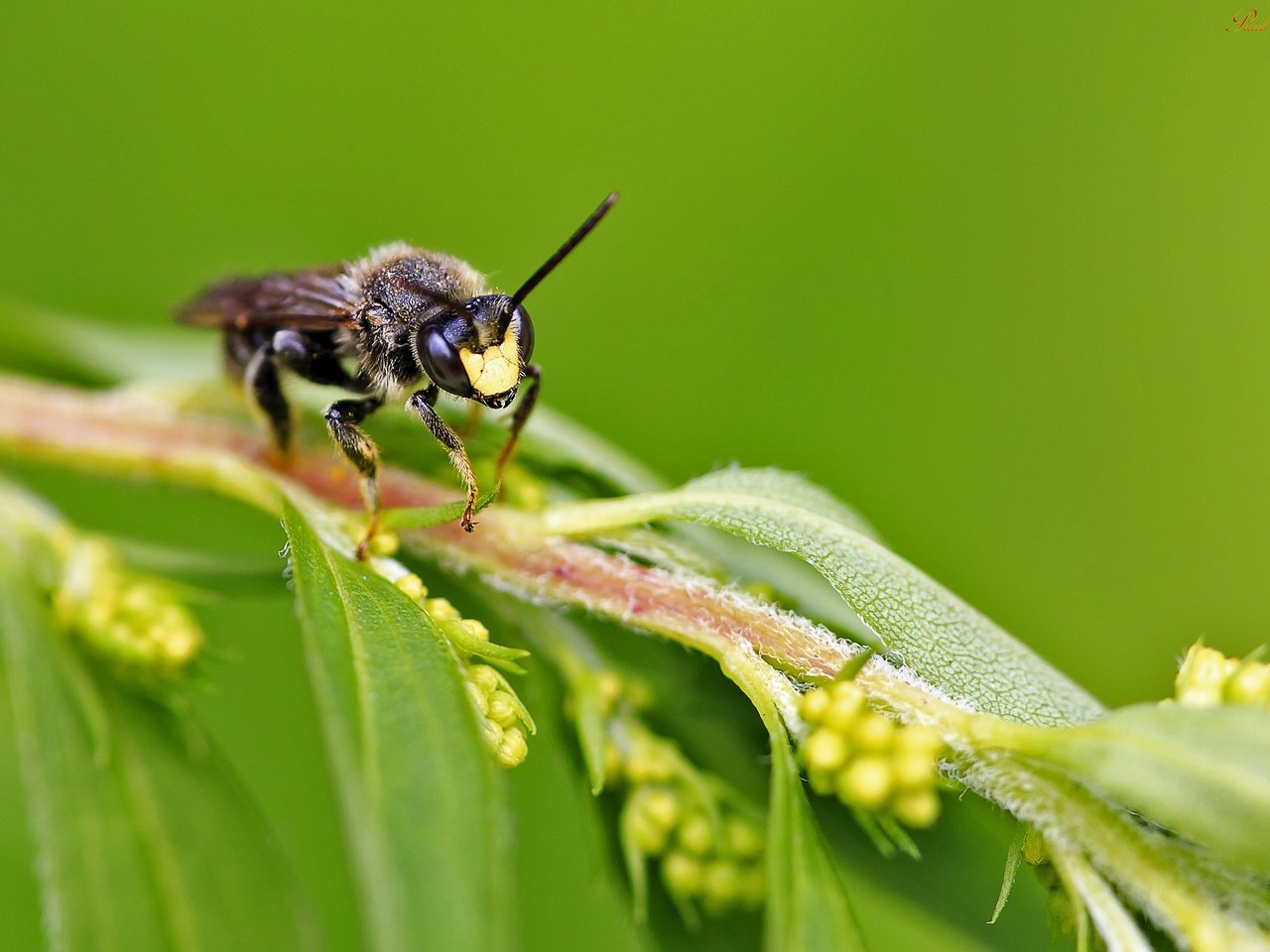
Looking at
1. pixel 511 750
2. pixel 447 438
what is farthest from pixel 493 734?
pixel 447 438

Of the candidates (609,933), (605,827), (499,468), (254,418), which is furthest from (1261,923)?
(609,933)

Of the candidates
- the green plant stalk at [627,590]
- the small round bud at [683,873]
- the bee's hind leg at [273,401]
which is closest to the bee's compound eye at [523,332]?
the green plant stalk at [627,590]

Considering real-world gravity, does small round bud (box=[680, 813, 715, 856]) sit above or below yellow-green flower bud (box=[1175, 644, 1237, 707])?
below

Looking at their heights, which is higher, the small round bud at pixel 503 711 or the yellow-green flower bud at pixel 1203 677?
the yellow-green flower bud at pixel 1203 677

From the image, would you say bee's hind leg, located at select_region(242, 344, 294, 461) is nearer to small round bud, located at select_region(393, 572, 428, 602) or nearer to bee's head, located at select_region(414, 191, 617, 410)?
bee's head, located at select_region(414, 191, 617, 410)

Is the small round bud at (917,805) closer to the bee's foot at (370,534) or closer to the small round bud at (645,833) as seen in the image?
the small round bud at (645,833)

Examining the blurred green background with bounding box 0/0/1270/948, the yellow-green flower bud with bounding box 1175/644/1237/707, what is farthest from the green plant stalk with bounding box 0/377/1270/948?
the blurred green background with bounding box 0/0/1270/948
